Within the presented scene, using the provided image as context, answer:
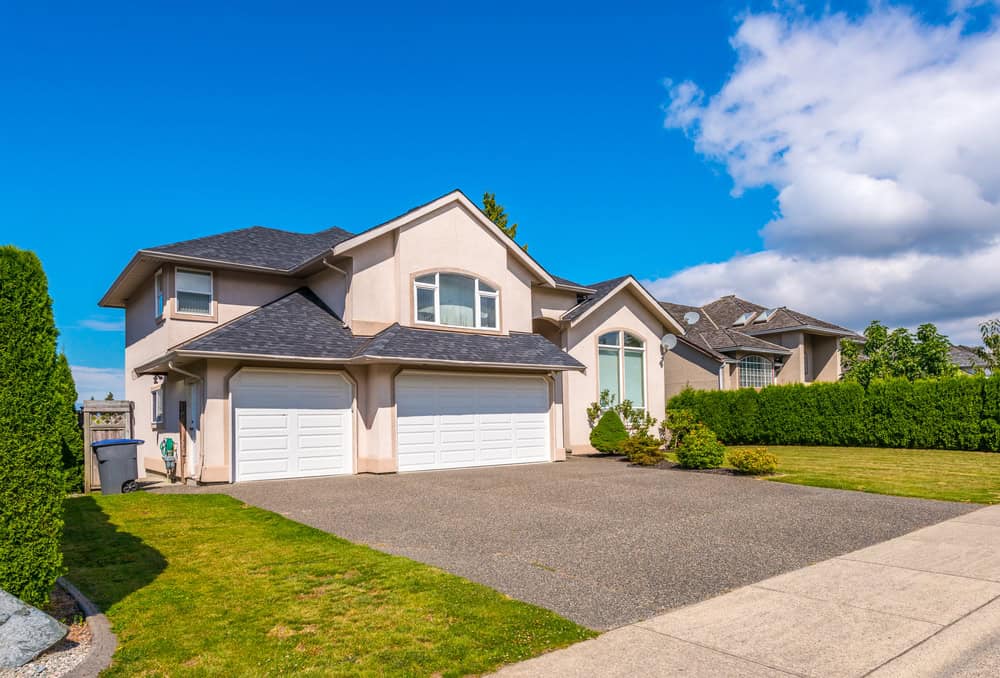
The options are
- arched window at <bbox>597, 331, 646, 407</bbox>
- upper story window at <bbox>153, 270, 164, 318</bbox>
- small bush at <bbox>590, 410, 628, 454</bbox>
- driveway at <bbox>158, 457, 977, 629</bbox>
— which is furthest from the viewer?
arched window at <bbox>597, 331, 646, 407</bbox>

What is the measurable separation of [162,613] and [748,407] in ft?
78.7

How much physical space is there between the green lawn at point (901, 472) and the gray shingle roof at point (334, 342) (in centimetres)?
710

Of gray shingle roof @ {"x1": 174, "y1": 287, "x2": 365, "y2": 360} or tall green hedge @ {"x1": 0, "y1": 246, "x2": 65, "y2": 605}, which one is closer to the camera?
tall green hedge @ {"x1": 0, "y1": 246, "x2": 65, "y2": 605}

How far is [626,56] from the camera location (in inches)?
678

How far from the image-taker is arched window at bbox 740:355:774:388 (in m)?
30.8

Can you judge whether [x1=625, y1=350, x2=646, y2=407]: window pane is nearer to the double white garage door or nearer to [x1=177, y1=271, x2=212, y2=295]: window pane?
the double white garage door

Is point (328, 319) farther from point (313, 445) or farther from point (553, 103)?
point (553, 103)

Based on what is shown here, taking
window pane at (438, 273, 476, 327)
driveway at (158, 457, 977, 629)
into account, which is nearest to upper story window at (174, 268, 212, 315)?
driveway at (158, 457, 977, 629)

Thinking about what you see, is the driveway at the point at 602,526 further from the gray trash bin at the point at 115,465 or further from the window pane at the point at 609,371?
the window pane at the point at 609,371

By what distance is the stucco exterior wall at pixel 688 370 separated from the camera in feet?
93.7

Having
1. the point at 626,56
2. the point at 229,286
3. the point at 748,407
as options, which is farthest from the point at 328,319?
the point at 748,407

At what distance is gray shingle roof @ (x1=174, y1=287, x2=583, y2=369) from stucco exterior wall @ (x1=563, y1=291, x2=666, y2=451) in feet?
7.55

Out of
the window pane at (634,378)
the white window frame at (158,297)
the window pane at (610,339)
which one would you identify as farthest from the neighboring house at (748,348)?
the white window frame at (158,297)

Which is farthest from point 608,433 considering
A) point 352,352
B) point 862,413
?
point 862,413
